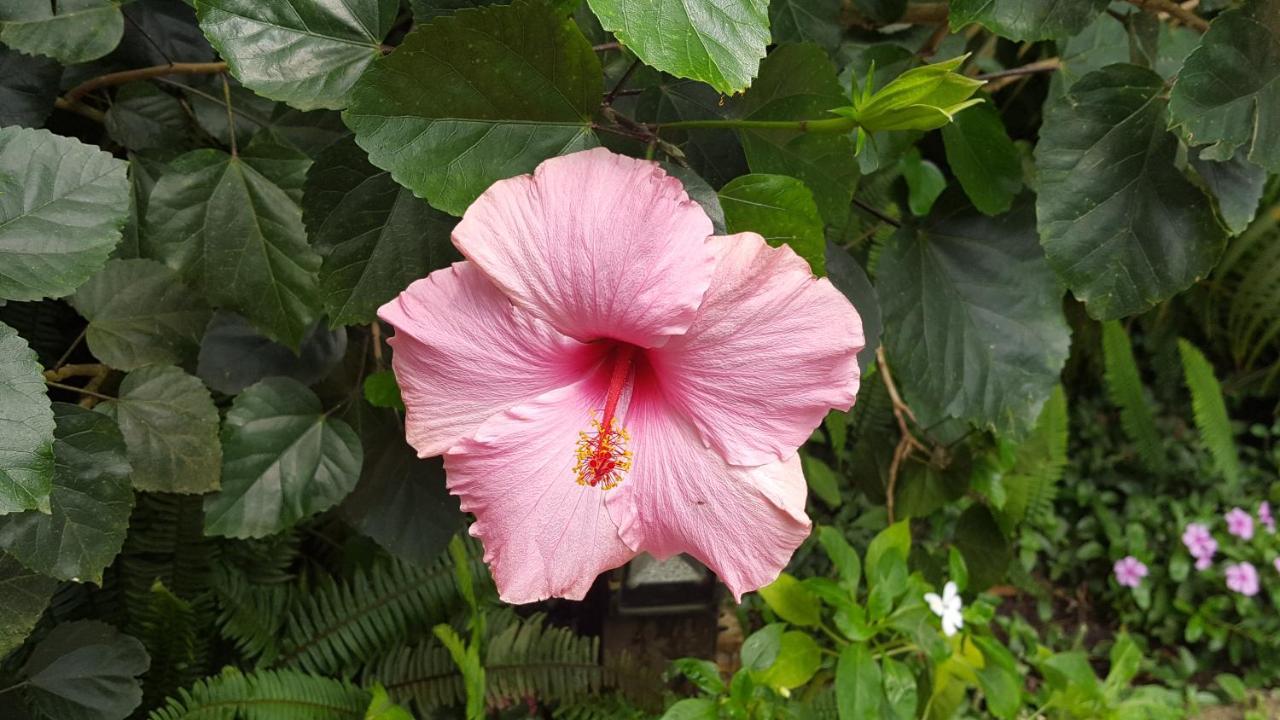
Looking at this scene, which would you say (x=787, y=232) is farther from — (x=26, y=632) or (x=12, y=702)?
(x=12, y=702)

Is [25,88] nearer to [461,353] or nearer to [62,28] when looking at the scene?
[62,28]

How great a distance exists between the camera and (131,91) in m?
0.92

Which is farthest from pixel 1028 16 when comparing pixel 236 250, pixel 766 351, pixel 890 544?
pixel 890 544

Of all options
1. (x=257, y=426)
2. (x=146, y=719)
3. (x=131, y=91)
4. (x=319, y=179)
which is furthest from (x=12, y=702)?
(x=319, y=179)

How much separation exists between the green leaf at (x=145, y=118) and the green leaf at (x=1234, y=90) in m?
0.92

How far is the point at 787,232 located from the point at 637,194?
0.46 feet

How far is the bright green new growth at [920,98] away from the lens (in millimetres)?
562

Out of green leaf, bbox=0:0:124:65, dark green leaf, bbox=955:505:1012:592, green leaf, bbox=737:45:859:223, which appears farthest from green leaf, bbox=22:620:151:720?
dark green leaf, bbox=955:505:1012:592

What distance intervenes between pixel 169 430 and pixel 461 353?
1.48ft

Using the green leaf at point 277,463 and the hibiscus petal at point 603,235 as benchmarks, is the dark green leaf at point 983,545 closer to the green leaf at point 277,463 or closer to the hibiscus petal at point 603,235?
the green leaf at point 277,463

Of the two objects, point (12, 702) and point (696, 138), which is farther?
point (12, 702)

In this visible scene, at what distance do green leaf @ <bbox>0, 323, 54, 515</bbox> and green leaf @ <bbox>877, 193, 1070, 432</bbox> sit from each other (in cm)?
74

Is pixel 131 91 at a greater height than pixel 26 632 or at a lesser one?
greater

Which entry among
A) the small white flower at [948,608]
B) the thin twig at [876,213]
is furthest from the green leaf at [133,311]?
the small white flower at [948,608]
